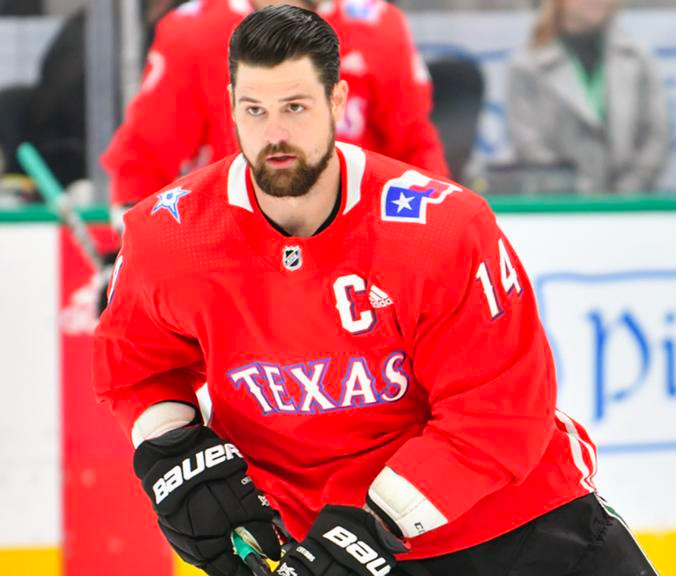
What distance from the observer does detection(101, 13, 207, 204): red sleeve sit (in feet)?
10.5

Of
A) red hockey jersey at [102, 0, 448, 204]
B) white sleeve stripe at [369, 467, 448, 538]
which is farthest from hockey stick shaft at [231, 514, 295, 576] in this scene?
red hockey jersey at [102, 0, 448, 204]

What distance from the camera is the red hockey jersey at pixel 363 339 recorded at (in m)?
1.98

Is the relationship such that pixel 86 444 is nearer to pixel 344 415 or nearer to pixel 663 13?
pixel 344 415

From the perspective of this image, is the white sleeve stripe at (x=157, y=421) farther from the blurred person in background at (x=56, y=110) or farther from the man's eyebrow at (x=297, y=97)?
the blurred person in background at (x=56, y=110)

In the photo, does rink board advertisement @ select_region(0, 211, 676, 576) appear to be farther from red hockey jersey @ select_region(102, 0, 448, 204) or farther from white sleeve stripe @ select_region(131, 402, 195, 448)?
white sleeve stripe @ select_region(131, 402, 195, 448)

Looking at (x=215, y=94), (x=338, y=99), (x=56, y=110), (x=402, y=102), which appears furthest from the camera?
(x=56, y=110)

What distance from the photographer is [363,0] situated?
130 inches

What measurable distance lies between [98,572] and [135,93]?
3.59 feet

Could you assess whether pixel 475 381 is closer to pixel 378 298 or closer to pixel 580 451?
pixel 378 298

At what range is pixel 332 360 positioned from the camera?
2.05 meters

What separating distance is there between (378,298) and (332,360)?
0.11 m

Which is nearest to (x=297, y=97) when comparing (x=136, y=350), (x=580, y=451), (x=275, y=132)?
(x=275, y=132)

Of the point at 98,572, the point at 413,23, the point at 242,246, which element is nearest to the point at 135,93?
the point at 413,23

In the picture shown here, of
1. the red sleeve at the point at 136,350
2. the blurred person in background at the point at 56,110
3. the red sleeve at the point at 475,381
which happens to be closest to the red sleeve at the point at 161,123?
the blurred person in background at the point at 56,110
